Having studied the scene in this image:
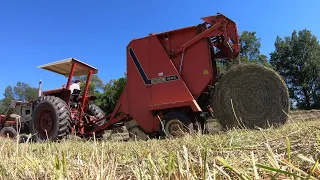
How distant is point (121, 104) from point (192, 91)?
1704 millimetres

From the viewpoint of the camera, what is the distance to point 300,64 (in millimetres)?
29781

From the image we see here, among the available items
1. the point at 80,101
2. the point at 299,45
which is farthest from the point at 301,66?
the point at 80,101

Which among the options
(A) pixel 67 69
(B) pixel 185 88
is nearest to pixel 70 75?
(A) pixel 67 69

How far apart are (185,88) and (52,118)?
9.69 ft

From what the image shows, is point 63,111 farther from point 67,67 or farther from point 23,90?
point 23,90

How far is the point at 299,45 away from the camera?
1217 inches

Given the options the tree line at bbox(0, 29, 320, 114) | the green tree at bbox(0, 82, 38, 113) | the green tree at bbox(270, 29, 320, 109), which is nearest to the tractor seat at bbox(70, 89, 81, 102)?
the tree line at bbox(0, 29, 320, 114)

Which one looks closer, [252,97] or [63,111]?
[252,97]

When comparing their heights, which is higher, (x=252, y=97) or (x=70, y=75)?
(x=70, y=75)

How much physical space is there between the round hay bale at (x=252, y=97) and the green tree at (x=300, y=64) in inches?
967

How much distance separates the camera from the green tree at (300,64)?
28500mm

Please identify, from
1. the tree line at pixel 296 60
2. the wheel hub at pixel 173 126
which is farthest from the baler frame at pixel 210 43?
the tree line at pixel 296 60

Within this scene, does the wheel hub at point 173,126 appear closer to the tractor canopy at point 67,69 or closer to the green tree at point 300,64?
the tractor canopy at point 67,69

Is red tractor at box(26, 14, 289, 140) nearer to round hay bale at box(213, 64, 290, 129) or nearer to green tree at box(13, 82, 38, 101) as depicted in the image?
round hay bale at box(213, 64, 290, 129)
